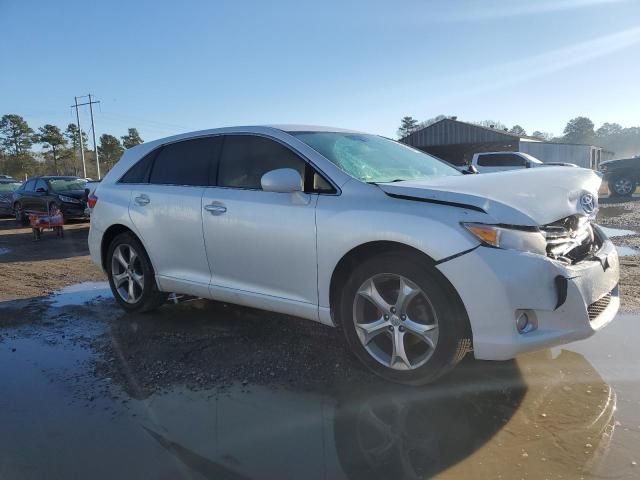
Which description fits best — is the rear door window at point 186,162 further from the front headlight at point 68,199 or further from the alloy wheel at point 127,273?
the front headlight at point 68,199

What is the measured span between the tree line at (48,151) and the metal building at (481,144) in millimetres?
43851

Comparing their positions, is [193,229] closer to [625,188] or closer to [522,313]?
[522,313]

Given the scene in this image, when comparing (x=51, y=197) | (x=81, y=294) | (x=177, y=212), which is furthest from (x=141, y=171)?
(x=51, y=197)

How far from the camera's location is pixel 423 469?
237 centimetres

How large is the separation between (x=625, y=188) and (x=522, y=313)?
19596 mm

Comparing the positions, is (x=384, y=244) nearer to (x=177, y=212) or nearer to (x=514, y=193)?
(x=514, y=193)

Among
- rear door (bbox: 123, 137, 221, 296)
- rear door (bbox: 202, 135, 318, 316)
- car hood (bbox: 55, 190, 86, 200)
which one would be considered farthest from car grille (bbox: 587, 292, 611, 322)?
car hood (bbox: 55, 190, 86, 200)

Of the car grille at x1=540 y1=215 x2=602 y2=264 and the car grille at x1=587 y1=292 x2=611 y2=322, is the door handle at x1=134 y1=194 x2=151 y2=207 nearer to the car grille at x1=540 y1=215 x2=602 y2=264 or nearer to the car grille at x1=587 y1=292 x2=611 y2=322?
the car grille at x1=540 y1=215 x2=602 y2=264

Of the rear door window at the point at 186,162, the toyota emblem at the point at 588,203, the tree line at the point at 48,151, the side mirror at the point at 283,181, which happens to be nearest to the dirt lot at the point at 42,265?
the rear door window at the point at 186,162

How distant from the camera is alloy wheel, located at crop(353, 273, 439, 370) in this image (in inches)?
119

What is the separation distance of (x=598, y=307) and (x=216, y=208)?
2777mm

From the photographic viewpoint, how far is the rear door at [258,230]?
352cm

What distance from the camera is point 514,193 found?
305 centimetres

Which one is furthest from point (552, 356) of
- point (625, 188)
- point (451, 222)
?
point (625, 188)
